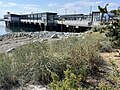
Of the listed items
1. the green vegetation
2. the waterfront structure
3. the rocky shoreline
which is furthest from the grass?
the waterfront structure

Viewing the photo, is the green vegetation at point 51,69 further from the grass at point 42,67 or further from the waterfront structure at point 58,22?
the waterfront structure at point 58,22

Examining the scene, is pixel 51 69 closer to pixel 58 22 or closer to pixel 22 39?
pixel 22 39

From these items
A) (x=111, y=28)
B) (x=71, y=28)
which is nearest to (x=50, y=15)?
(x=71, y=28)

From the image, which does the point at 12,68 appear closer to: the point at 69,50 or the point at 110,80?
the point at 69,50

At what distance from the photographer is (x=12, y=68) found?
14.2ft

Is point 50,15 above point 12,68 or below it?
above

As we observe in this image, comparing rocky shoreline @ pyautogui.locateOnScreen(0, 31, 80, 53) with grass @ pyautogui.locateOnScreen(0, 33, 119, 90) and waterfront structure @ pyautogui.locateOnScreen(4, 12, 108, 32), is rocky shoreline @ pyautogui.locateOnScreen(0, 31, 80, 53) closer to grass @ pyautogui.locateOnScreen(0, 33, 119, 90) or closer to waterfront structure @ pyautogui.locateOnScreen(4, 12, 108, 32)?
waterfront structure @ pyautogui.locateOnScreen(4, 12, 108, 32)

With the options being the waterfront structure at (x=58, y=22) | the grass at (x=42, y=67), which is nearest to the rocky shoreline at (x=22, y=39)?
the waterfront structure at (x=58, y=22)

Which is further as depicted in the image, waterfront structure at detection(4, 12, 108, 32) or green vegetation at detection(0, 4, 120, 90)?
waterfront structure at detection(4, 12, 108, 32)

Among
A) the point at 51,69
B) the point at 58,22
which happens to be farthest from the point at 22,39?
the point at 51,69

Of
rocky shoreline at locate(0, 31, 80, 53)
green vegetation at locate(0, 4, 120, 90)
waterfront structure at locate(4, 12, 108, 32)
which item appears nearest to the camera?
green vegetation at locate(0, 4, 120, 90)

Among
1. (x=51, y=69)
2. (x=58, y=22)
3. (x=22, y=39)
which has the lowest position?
(x=22, y=39)

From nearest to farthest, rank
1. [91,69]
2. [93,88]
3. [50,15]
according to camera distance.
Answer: [93,88], [91,69], [50,15]

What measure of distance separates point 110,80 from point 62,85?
156 cm
